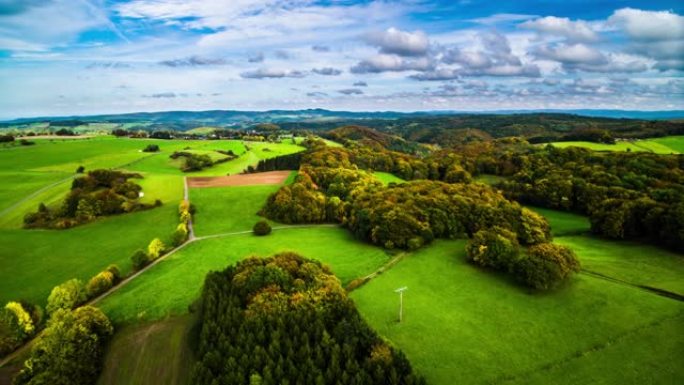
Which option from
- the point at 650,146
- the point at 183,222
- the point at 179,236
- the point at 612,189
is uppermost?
the point at 650,146

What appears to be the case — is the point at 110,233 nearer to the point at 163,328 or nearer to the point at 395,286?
the point at 163,328

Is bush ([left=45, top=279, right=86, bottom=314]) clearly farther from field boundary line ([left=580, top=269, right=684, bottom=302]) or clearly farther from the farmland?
field boundary line ([left=580, top=269, right=684, bottom=302])

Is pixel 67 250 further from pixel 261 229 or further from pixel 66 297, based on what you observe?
pixel 261 229

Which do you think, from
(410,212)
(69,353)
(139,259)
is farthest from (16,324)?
(410,212)

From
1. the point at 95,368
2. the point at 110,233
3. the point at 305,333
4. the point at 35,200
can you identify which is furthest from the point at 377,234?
the point at 35,200

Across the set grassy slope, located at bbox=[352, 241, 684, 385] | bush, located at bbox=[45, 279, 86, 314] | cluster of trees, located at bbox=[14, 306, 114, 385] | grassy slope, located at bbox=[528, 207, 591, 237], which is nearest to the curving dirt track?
bush, located at bbox=[45, 279, 86, 314]
